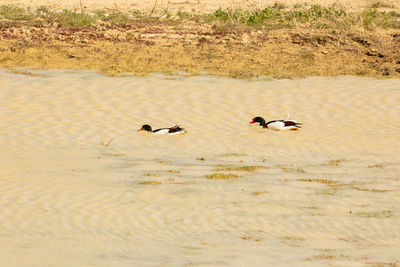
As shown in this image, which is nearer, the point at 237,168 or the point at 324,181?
the point at 324,181

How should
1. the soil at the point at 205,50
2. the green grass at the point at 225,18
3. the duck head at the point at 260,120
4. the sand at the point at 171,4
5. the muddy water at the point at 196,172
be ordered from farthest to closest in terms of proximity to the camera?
the sand at the point at 171,4 → the green grass at the point at 225,18 → the soil at the point at 205,50 → the duck head at the point at 260,120 → the muddy water at the point at 196,172

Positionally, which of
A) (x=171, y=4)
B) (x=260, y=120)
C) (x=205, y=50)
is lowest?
(x=260, y=120)

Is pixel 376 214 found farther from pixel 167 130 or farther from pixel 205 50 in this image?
pixel 205 50

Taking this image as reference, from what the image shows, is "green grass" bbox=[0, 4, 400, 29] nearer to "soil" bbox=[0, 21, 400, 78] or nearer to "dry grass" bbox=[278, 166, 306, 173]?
"soil" bbox=[0, 21, 400, 78]

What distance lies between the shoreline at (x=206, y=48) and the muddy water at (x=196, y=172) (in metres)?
0.97

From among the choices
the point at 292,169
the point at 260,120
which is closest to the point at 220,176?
the point at 292,169

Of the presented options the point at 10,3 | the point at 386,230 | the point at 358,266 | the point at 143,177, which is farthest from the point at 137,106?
the point at 10,3

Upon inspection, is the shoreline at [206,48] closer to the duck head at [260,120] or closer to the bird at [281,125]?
the duck head at [260,120]

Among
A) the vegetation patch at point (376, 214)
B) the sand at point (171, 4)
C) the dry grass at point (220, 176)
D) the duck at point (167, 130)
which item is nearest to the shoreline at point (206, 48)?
the sand at point (171, 4)

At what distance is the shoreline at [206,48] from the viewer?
18.6 metres

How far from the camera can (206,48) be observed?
2020 centimetres

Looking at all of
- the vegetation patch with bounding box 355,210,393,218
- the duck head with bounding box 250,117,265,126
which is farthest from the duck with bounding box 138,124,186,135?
the vegetation patch with bounding box 355,210,393,218

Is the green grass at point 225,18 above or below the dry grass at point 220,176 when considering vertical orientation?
above

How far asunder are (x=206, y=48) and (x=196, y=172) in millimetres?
9613
